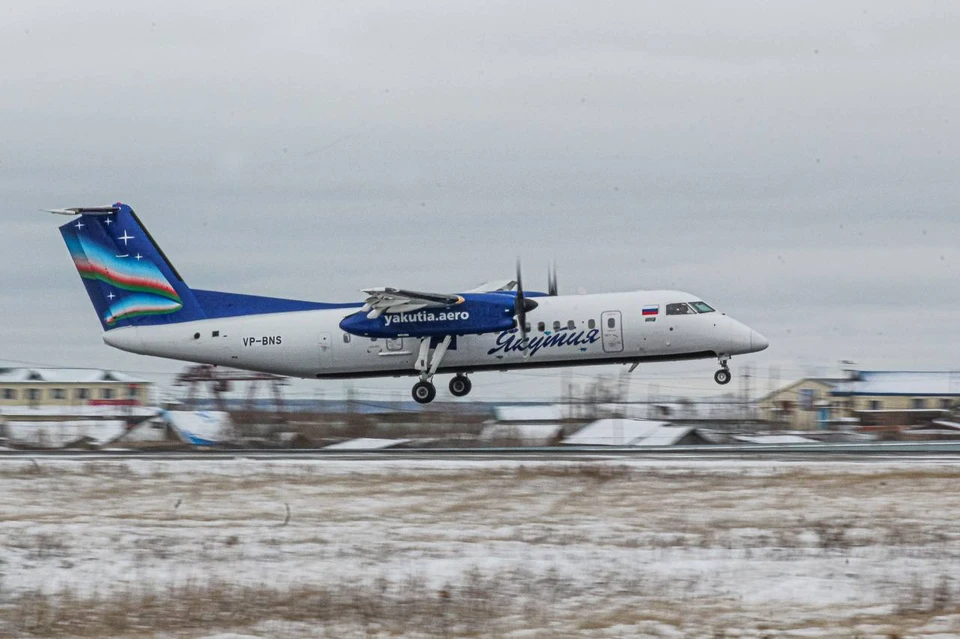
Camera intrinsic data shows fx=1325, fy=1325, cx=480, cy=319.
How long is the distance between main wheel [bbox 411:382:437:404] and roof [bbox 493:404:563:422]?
13.4ft

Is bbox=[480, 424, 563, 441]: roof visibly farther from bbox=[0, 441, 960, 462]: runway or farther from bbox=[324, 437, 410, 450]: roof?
bbox=[0, 441, 960, 462]: runway

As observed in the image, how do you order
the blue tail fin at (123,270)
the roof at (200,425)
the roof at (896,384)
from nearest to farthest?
the roof at (200,425)
the blue tail fin at (123,270)
the roof at (896,384)

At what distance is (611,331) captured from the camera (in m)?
42.4

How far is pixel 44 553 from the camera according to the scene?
71.6ft

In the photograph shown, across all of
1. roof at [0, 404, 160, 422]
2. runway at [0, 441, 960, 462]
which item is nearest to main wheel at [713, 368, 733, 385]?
runway at [0, 441, 960, 462]

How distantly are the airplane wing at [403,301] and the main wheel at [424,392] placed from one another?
2640mm

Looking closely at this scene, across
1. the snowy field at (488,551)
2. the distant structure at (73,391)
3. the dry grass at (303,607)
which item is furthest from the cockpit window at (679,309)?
the dry grass at (303,607)

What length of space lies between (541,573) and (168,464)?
47.3 feet

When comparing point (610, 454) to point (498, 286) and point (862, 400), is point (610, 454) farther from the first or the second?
point (862, 400)

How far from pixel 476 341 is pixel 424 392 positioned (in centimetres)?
255

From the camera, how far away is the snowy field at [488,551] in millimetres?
18188

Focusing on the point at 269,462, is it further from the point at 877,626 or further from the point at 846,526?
the point at 877,626

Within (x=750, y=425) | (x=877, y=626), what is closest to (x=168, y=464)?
(x=877, y=626)

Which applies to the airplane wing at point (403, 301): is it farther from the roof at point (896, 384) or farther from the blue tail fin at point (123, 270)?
the roof at point (896, 384)
